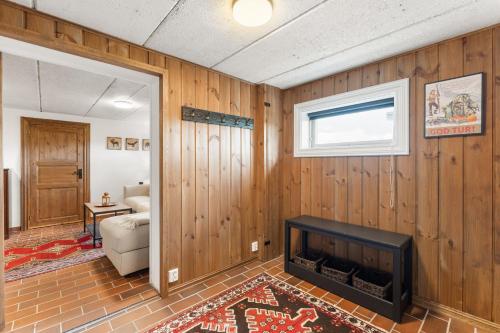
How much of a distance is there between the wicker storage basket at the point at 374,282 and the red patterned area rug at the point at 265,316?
0.95ft

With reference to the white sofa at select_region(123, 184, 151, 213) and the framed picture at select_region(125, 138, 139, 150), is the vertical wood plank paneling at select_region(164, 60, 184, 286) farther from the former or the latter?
the framed picture at select_region(125, 138, 139, 150)

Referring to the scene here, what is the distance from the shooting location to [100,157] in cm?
543

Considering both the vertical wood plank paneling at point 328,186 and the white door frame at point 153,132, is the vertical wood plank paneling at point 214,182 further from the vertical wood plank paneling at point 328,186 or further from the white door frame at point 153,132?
the vertical wood plank paneling at point 328,186

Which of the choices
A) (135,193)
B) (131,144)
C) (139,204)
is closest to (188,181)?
(139,204)

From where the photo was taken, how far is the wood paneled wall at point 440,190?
1.80 meters

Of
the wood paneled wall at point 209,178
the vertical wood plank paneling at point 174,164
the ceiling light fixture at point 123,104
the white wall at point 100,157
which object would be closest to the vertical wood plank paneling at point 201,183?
the wood paneled wall at point 209,178

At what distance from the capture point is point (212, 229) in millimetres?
2656

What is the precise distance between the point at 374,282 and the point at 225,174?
72.5 inches

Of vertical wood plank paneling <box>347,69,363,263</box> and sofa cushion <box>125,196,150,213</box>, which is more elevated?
vertical wood plank paneling <box>347,69,363,263</box>

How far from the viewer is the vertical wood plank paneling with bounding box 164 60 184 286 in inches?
89.7

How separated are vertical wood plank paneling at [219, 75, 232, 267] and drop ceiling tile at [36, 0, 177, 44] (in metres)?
1.04

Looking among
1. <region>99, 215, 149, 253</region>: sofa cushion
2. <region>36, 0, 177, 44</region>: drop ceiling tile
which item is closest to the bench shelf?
<region>99, 215, 149, 253</region>: sofa cushion

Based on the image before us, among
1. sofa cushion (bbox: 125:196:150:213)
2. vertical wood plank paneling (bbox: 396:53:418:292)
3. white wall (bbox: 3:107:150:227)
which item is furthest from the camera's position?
white wall (bbox: 3:107:150:227)

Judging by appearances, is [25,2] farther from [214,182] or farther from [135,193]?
[135,193]
